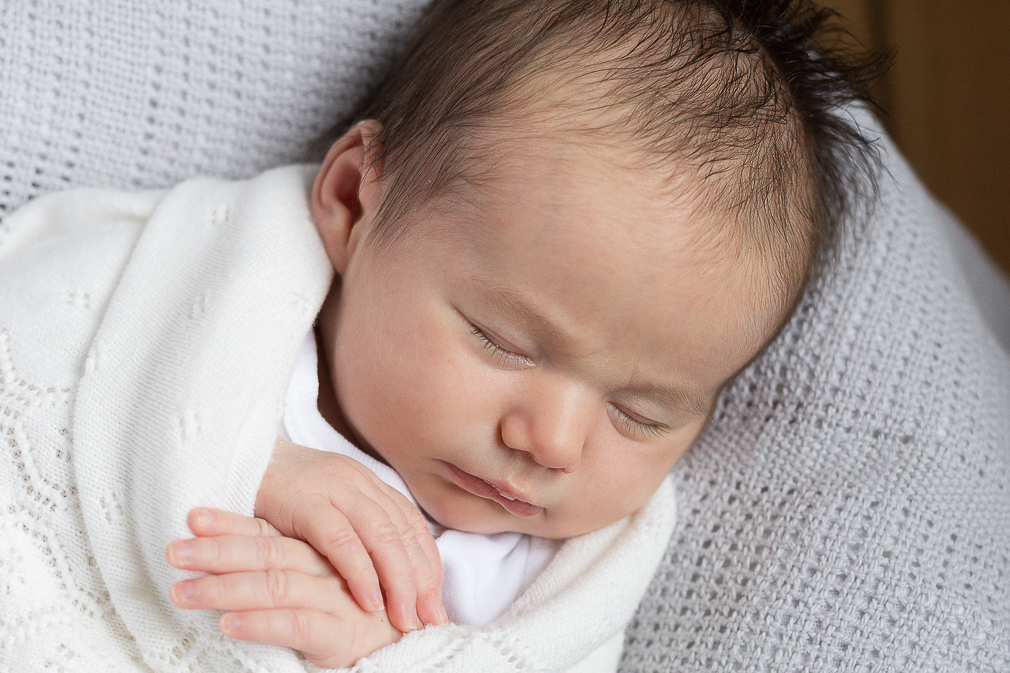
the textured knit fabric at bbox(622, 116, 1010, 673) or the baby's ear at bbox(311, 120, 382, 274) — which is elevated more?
the baby's ear at bbox(311, 120, 382, 274)

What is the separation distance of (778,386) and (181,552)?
797mm

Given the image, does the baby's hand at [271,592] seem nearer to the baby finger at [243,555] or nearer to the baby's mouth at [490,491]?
the baby finger at [243,555]

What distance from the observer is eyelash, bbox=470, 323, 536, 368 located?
2.99ft

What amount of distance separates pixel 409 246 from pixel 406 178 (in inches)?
3.6

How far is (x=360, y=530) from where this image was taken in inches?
34.9

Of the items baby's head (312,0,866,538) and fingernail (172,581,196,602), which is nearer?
fingernail (172,581,196,602)

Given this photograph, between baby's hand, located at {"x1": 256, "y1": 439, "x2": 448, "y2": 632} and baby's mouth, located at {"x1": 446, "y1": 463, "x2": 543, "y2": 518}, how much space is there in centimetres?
6

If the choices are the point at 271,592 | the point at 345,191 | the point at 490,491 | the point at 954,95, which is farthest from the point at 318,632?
the point at 954,95

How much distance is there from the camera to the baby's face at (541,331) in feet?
2.87

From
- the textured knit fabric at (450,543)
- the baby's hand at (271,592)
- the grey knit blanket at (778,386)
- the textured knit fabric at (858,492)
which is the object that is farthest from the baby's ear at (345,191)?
the textured knit fabric at (858,492)

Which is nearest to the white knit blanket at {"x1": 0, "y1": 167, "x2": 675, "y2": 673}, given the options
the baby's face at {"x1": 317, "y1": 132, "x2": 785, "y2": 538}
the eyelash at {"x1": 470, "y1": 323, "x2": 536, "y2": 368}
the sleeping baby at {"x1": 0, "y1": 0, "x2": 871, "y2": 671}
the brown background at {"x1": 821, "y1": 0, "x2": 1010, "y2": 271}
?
the sleeping baby at {"x1": 0, "y1": 0, "x2": 871, "y2": 671}

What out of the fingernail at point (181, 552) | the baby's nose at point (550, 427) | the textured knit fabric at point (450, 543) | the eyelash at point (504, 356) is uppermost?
the eyelash at point (504, 356)

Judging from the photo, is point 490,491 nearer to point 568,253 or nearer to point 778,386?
point 568,253

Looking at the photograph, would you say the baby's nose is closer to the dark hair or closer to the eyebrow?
the eyebrow
